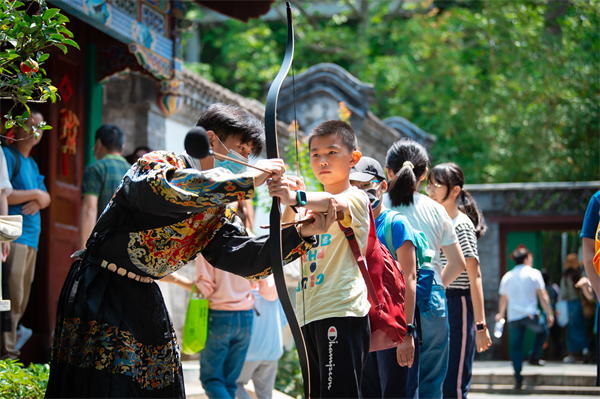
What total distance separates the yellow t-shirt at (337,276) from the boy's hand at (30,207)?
282 cm

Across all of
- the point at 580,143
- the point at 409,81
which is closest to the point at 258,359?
the point at 580,143

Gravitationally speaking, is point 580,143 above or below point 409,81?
below

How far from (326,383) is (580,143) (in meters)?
13.9

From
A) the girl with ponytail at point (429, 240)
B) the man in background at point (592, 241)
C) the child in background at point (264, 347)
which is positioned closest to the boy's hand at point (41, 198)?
the child in background at point (264, 347)

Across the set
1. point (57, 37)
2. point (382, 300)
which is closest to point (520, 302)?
point (382, 300)

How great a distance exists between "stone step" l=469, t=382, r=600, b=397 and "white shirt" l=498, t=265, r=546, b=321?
0.99 meters

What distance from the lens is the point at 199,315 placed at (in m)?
4.49

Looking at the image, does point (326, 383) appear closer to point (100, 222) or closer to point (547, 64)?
point (100, 222)

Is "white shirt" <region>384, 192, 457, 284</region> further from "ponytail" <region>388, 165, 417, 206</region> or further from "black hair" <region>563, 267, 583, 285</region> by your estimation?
"black hair" <region>563, 267, 583, 285</region>

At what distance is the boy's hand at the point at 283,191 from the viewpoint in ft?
7.89

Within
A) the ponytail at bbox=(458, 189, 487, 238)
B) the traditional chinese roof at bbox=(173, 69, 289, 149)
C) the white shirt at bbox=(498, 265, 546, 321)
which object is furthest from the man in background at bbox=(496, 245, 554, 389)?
the traditional chinese roof at bbox=(173, 69, 289, 149)

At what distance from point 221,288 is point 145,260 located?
2.05 meters

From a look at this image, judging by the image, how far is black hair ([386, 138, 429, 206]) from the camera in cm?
412

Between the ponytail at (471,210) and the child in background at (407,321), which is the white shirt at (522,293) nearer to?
the ponytail at (471,210)
